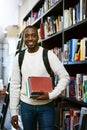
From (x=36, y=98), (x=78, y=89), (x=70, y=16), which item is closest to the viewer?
(x=36, y=98)

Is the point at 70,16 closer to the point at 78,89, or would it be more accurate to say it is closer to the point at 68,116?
the point at 78,89

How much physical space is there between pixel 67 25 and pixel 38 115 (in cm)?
124

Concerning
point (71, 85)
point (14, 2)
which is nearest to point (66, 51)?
point (71, 85)

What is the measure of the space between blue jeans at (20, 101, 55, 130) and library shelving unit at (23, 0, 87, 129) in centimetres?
52

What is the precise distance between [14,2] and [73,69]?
4.58 metres

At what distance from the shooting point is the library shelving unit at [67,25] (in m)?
2.61

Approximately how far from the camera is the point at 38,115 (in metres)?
2.09

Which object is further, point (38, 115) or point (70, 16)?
point (70, 16)

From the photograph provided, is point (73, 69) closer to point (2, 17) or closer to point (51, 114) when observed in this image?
point (51, 114)

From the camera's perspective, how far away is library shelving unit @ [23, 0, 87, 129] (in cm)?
261

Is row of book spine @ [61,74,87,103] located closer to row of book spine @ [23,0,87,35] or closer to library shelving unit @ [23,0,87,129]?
library shelving unit @ [23,0,87,129]

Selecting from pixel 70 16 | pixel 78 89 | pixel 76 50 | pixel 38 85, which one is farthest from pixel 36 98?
pixel 70 16

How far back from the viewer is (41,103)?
81.0 inches

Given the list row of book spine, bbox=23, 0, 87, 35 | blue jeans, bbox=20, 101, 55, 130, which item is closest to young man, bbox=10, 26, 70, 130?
blue jeans, bbox=20, 101, 55, 130
